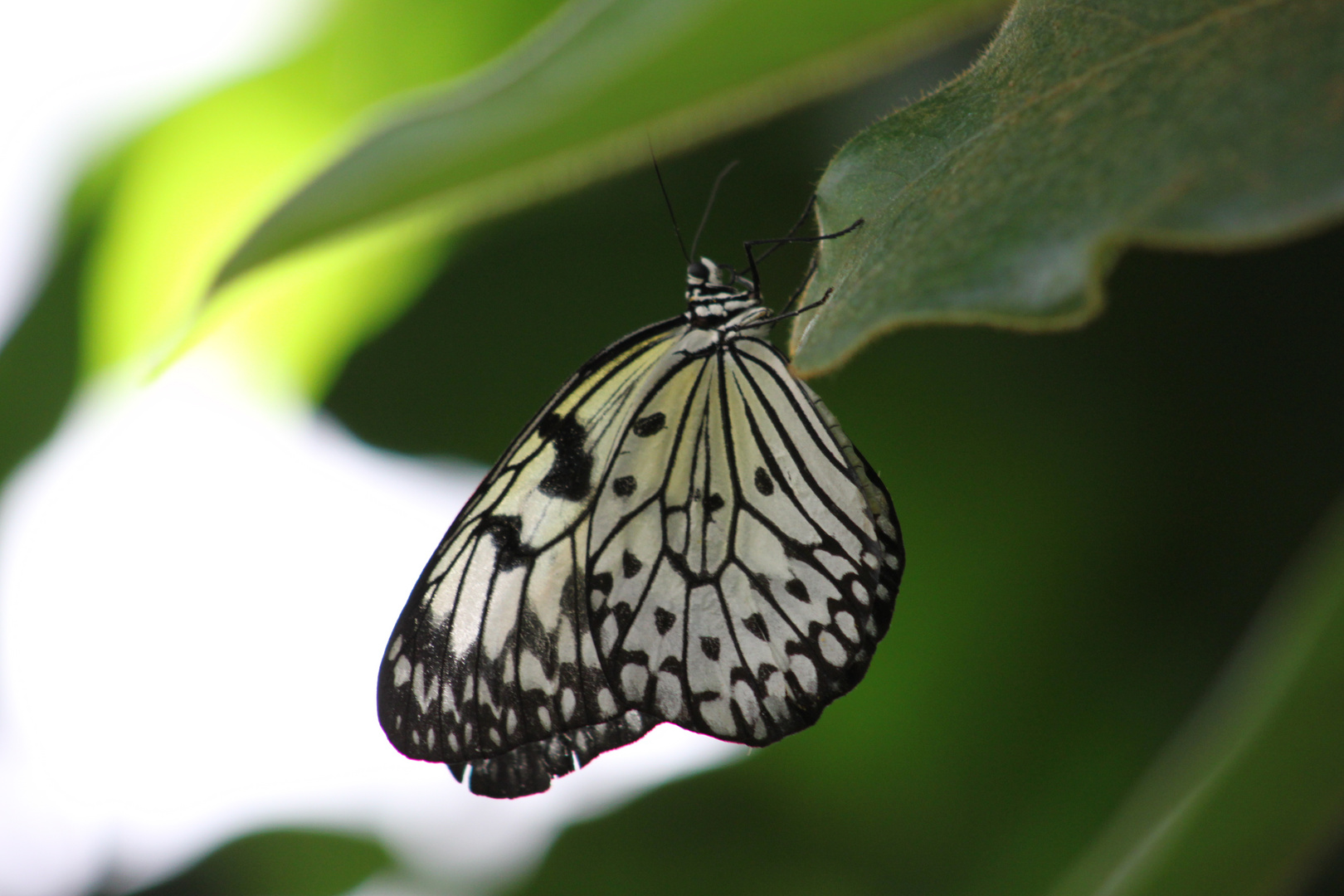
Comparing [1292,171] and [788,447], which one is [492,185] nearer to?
[788,447]

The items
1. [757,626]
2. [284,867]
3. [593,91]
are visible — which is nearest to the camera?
[593,91]

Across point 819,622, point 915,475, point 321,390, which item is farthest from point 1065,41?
point 321,390

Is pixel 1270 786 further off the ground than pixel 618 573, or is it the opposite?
pixel 618 573

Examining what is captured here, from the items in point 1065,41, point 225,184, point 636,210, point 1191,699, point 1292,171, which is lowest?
point 1191,699

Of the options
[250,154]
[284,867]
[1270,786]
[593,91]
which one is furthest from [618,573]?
[284,867]

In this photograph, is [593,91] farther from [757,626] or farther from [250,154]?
[250,154]

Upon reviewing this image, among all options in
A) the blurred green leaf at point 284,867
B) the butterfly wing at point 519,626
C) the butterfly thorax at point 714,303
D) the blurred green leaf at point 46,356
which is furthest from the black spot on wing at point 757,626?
the blurred green leaf at point 284,867

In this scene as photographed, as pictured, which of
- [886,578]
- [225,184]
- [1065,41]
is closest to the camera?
[1065,41]
